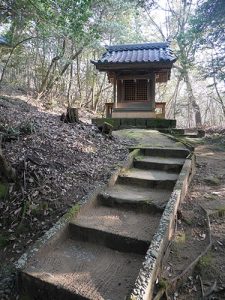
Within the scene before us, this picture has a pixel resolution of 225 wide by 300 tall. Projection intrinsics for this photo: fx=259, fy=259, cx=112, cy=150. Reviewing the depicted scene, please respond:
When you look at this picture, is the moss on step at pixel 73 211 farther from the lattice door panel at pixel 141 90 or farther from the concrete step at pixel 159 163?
the lattice door panel at pixel 141 90

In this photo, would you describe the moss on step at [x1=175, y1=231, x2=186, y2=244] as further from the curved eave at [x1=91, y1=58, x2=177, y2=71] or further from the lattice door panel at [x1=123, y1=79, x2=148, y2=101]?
the lattice door panel at [x1=123, y1=79, x2=148, y2=101]

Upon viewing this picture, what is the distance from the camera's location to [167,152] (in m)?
5.42

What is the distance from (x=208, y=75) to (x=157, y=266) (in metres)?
10.5

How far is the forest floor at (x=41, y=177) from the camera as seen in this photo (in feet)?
9.75

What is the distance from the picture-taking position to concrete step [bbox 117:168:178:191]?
4.16m

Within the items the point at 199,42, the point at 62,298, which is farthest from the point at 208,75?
the point at 62,298

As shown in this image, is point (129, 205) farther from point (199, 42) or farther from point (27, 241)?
point (199, 42)

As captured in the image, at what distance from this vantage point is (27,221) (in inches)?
124

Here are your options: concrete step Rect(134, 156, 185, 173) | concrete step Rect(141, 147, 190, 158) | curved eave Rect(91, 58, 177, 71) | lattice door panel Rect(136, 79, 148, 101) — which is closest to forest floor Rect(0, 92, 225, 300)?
concrete step Rect(134, 156, 185, 173)

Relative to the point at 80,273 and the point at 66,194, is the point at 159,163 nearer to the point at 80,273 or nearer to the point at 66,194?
the point at 66,194

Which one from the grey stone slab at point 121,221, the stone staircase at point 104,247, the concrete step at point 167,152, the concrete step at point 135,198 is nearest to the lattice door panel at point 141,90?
the concrete step at point 167,152

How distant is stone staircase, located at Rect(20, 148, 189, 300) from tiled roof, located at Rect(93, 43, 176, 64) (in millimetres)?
7483

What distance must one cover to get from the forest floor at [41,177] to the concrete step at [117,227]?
30 cm

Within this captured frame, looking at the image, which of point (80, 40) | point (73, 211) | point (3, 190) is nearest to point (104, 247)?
point (73, 211)
